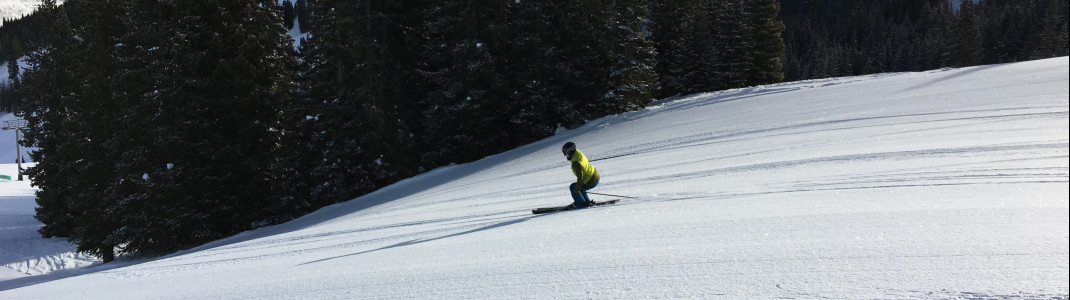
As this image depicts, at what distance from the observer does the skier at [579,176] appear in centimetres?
816

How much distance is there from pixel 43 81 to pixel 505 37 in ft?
75.4

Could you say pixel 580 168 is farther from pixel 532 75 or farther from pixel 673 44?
pixel 673 44

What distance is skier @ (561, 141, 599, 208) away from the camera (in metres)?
8.16

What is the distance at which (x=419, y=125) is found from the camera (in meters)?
25.7

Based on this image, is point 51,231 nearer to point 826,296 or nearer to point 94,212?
point 94,212

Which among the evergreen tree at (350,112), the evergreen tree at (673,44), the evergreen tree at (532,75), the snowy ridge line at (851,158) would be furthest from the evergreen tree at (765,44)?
the snowy ridge line at (851,158)

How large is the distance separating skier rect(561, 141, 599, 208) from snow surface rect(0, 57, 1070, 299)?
0.46m

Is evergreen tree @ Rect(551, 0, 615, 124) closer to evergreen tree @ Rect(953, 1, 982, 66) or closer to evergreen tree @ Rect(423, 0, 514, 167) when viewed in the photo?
evergreen tree @ Rect(423, 0, 514, 167)

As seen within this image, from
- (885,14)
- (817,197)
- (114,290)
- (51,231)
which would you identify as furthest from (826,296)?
(885,14)

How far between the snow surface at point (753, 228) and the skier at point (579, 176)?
18.0 inches

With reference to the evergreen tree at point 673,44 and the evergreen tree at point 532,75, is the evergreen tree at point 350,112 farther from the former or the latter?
the evergreen tree at point 673,44

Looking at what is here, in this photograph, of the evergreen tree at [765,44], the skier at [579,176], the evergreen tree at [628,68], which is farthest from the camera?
the evergreen tree at [765,44]

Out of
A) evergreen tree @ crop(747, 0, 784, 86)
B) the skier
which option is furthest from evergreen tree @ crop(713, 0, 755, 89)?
the skier

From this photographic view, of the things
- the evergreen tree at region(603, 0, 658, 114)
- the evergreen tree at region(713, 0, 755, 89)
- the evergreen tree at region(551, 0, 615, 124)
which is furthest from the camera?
the evergreen tree at region(713, 0, 755, 89)
